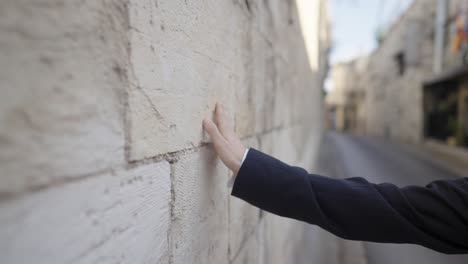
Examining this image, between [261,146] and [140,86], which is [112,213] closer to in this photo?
[140,86]

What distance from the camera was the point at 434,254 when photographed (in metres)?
3.61

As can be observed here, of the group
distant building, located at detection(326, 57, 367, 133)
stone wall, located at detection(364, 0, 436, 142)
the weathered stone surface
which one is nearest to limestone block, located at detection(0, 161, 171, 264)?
the weathered stone surface

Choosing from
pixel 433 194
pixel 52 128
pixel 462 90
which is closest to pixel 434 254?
pixel 433 194

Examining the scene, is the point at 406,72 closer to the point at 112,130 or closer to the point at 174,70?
the point at 174,70

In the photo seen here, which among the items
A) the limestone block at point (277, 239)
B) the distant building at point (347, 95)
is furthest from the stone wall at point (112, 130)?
the distant building at point (347, 95)

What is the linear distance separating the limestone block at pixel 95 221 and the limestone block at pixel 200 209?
62mm

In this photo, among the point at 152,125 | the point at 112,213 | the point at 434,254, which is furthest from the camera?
the point at 434,254

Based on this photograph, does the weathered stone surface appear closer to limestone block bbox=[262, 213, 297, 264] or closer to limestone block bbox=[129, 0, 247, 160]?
limestone block bbox=[262, 213, 297, 264]

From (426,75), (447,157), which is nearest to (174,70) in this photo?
(447,157)

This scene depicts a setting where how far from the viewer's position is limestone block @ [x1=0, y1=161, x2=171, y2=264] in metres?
0.42

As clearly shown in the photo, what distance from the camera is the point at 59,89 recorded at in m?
0.47

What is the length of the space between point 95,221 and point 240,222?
104cm

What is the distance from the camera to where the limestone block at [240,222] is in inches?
53.2

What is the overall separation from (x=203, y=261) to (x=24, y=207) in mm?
695
